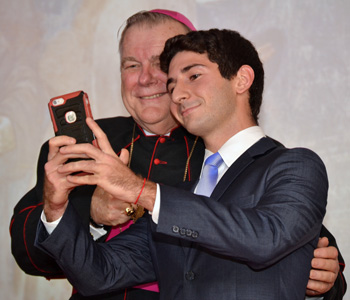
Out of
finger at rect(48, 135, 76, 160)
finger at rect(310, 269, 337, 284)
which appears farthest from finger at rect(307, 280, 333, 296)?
finger at rect(48, 135, 76, 160)

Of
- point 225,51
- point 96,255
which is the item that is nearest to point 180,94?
point 225,51

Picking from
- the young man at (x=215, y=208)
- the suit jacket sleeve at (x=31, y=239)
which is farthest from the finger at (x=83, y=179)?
the suit jacket sleeve at (x=31, y=239)

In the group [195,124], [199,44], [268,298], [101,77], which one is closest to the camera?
[268,298]

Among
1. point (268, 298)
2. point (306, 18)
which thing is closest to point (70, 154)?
point (268, 298)

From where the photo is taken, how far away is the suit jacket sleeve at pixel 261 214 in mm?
1604

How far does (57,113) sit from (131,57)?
3.14 ft

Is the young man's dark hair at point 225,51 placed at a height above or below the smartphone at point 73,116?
above

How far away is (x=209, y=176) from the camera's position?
211cm

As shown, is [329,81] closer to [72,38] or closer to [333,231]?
[333,231]

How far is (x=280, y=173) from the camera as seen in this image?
1847mm

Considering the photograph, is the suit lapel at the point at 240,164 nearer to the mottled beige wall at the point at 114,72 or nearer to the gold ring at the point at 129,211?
the gold ring at the point at 129,211

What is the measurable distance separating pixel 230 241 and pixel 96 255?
61 cm

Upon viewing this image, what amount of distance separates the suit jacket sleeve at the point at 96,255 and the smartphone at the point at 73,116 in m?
0.27

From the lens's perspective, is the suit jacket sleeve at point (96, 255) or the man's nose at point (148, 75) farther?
the man's nose at point (148, 75)
